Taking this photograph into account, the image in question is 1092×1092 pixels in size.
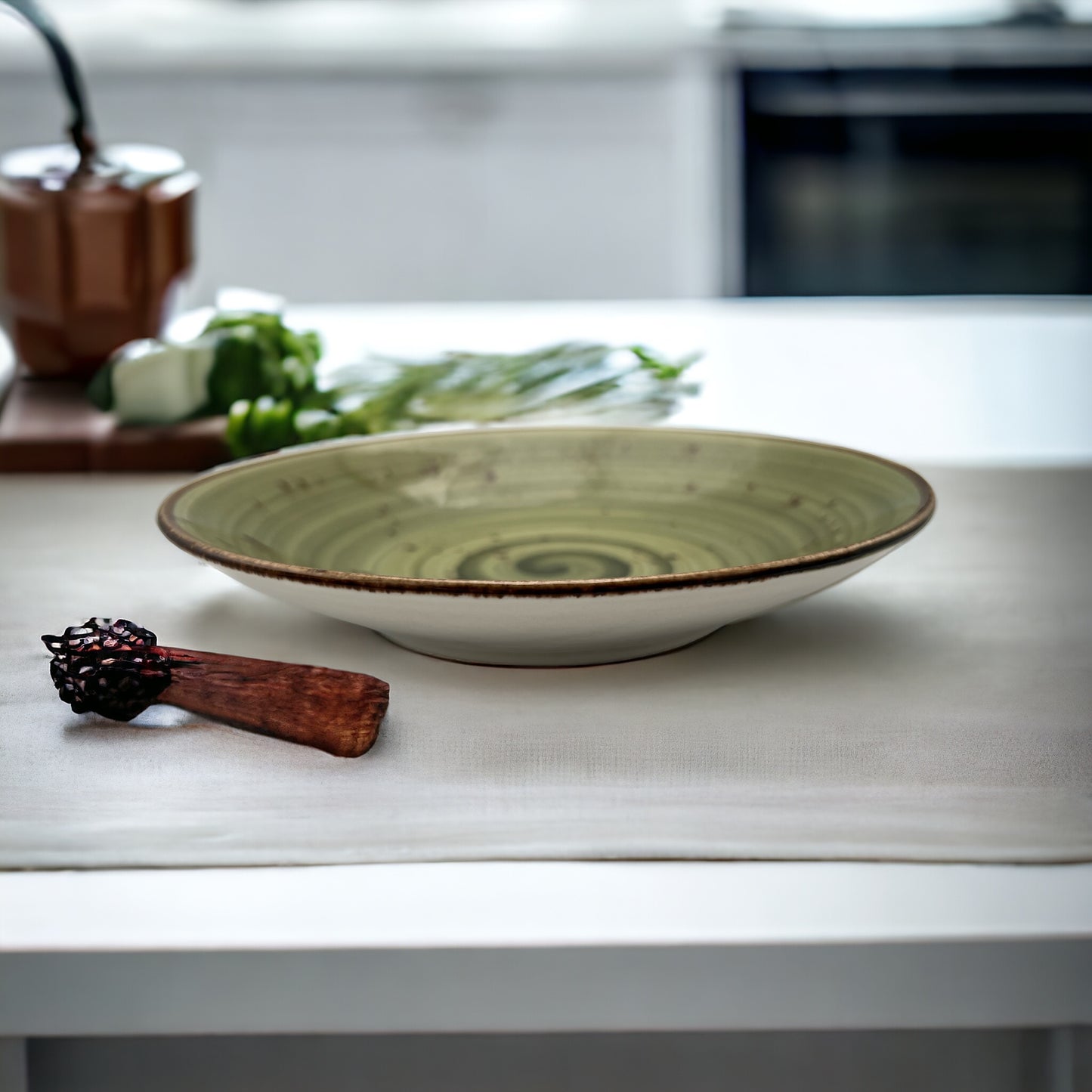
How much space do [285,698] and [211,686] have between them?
0.03 meters

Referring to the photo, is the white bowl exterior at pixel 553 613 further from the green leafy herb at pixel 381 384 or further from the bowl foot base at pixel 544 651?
the green leafy herb at pixel 381 384

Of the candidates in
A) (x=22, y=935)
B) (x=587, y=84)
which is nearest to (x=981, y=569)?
(x=22, y=935)

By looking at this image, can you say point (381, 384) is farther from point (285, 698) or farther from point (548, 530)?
point (285, 698)

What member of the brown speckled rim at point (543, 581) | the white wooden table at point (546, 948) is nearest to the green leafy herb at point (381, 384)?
the brown speckled rim at point (543, 581)

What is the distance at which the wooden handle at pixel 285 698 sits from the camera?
17.1 inches

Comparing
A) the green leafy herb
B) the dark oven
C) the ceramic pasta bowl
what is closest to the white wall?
the dark oven

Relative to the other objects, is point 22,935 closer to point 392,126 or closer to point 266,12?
point 392,126

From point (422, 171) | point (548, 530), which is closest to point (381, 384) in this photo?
point (548, 530)

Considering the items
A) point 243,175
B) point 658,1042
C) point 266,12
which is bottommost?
point 658,1042

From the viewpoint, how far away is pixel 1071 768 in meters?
0.42

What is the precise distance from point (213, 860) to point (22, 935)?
2.1 inches

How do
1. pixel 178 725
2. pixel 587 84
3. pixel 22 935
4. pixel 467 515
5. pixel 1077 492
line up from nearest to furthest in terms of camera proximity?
1. pixel 22 935
2. pixel 178 725
3. pixel 467 515
4. pixel 1077 492
5. pixel 587 84

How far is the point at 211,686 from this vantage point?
46 cm

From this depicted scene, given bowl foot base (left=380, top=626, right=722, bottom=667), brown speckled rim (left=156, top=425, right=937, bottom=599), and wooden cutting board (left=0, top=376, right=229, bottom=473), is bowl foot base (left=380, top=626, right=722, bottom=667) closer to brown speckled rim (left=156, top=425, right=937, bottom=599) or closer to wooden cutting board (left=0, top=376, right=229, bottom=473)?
brown speckled rim (left=156, top=425, right=937, bottom=599)
